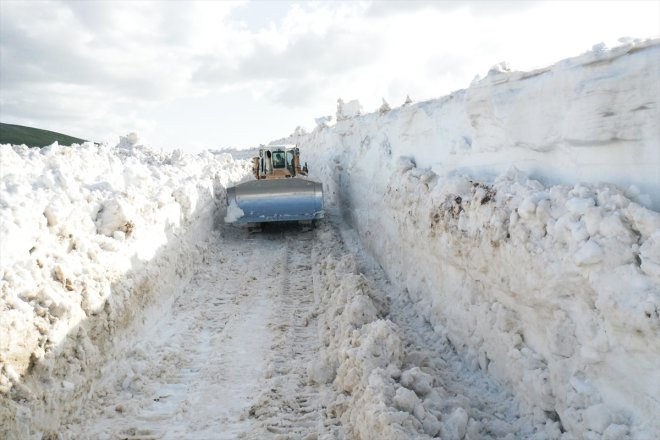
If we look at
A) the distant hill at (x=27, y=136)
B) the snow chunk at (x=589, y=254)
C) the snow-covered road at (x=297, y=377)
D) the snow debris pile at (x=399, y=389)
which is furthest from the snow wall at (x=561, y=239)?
the distant hill at (x=27, y=136)

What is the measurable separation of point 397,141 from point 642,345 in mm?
6945

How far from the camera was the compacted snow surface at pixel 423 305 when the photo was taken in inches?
149

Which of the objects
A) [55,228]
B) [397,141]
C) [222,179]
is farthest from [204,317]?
[222,179]

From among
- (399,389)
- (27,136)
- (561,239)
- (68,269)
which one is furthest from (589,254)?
(27,136)

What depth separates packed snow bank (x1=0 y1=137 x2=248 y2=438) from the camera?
446 centimetres

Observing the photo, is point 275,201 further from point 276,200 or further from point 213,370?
point 213,370

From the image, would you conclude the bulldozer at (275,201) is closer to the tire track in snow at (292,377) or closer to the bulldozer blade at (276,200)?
the bulldozer blade at (276,200)

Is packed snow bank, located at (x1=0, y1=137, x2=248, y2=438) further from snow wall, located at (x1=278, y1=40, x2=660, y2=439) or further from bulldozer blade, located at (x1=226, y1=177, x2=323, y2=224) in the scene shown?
snow wall, located at (x1=278, y1=40, x2=660, y2=439)

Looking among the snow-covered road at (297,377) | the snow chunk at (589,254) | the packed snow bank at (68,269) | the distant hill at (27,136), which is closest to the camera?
the snow chunk at (589,254)

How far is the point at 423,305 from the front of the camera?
6.93m

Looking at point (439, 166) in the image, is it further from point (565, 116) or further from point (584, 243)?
point (584, 243)

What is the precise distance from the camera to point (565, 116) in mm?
4605

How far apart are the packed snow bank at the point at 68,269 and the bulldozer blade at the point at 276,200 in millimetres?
3377

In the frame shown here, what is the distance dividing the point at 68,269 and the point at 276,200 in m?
7.55
